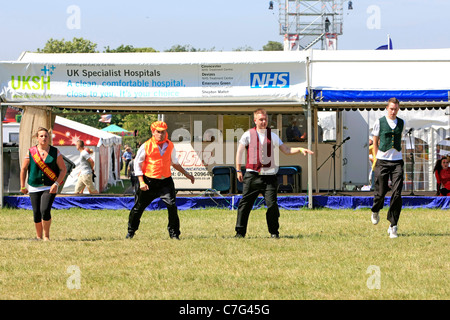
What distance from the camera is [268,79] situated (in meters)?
16.4

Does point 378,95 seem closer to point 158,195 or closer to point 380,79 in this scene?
point 380,79

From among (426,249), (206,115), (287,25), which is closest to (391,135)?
(426,249)

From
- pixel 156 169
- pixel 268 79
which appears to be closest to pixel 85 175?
pixel 268 79

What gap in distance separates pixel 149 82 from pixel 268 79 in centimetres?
253

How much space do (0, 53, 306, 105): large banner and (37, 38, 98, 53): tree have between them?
5390cm

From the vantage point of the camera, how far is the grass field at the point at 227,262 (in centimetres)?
738

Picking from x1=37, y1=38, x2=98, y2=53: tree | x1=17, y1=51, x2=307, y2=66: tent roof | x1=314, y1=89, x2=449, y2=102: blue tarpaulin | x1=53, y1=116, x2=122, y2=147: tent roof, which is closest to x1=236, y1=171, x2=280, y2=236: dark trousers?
x1=314, y1=89, x2=449, y2=102: blue tarpaulin

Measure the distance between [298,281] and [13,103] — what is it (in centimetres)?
1031

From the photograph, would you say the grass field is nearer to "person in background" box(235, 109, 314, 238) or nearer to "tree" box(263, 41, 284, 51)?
"person in background" box(235, 109, 314, 238)

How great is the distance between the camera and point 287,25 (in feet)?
171

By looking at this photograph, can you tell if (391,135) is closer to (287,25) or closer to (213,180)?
(213,180)

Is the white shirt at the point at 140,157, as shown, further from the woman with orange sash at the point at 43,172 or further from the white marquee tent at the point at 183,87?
the white marquee tent at the point at 183,87

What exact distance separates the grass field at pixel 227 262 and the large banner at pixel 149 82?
3.44 metres

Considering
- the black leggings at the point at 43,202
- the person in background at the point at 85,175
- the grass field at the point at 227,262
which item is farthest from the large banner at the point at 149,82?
the black leggings at the point at 43,202
